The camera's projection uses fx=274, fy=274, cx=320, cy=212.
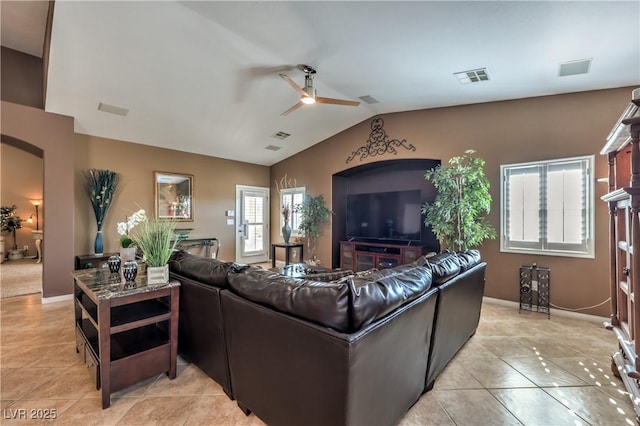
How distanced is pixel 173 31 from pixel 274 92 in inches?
61.9

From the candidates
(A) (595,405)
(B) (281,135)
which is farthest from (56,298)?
(A) (595,405)

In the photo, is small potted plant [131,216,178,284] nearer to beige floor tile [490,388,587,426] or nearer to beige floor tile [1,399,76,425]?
beige floor tile [1,399,76,425]

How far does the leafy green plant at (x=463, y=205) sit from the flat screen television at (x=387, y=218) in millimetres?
965

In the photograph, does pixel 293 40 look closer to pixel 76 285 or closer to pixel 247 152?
pixel 76 285

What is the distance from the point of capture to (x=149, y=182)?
5453 millimetres

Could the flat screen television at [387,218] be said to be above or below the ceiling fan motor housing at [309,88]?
below

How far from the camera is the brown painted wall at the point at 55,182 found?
3965 millimetres

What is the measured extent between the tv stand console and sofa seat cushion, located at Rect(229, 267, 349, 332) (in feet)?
12.4

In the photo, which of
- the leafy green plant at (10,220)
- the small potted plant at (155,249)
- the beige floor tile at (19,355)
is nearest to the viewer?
the small potted plant at (155,249)

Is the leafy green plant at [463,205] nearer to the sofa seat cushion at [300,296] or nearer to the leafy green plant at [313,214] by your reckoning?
the leafy green plant at [313,214]

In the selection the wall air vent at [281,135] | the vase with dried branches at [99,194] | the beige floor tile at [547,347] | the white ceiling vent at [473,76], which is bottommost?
the beige floor tile at [547,347]

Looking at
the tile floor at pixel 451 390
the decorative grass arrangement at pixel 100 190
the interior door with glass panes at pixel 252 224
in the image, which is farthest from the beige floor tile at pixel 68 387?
the interior door with glass panes at pixel 252 224

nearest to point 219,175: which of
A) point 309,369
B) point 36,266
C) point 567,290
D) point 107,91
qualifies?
point 107,91

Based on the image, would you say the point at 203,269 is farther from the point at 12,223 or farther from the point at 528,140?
the point at 12,223
